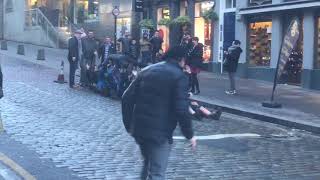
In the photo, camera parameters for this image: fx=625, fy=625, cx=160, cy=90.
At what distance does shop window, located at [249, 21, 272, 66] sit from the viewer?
22.0m

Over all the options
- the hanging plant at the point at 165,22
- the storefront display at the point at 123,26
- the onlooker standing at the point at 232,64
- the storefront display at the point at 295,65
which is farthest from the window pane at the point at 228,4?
the storefront display at the point at 123,26

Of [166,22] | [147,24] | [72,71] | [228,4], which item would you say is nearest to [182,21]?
[166,22]

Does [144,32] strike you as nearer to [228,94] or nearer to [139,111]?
[228,94]

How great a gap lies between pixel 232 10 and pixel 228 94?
23.9 ft

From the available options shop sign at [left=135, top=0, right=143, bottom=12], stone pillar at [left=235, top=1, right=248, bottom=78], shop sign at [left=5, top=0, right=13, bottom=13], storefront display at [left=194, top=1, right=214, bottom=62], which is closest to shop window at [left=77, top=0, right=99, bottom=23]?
shop sign at [left=5, top=0, right=13, bottom=13]

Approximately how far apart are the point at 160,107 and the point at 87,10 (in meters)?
35.1

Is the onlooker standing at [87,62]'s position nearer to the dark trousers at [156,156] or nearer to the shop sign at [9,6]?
the dark trousers at [156,156]

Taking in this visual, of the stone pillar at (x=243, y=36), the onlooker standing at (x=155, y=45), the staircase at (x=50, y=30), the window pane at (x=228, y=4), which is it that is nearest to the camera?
the stone pillar at (x=243, y=36)

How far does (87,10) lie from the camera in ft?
132

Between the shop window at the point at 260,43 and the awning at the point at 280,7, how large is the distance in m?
0.65

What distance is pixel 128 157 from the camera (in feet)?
29.7

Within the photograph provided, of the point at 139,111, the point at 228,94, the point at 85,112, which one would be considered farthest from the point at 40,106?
the point at 139,111

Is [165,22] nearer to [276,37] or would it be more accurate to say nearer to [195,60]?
[276,37]

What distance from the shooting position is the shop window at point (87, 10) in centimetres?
3894
